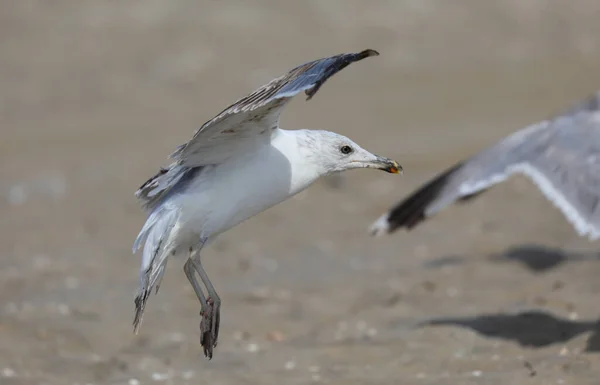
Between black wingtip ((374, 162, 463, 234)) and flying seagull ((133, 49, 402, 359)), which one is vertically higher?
black wingtip ((374, 162, 463, 234))

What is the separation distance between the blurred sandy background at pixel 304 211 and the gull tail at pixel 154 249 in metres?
0.95

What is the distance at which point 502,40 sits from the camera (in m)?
14.5

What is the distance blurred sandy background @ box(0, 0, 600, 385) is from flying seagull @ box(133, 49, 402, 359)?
3.14 feet

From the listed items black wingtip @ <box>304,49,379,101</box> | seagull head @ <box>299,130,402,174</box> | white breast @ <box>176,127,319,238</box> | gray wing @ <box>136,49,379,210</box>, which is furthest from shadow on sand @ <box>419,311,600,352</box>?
black wingtip @ <box>304,49,379,101</box>

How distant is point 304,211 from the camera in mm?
9531

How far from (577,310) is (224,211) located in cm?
262

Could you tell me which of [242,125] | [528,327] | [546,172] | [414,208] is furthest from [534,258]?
[242,125]

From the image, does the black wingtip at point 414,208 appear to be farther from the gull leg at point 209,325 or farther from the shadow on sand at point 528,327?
the gull leg at point 209,325

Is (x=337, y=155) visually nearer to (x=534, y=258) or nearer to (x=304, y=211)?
(x=534, y=258)

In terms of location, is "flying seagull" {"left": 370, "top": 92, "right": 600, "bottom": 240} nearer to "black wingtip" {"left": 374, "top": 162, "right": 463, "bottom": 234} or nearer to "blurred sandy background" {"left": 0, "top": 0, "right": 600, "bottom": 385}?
"black wingtip" {"left": 374, "top": 162, "right": 463, "bottom": 234}

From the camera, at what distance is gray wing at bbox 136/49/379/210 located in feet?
15.3

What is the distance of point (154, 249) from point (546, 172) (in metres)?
2.43

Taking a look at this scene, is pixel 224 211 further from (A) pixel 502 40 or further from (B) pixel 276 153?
(A) pixel 502 40

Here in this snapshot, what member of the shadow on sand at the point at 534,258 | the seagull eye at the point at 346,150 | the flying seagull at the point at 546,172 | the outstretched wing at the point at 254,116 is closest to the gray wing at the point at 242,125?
the outstretched wing at the point at 254,116
